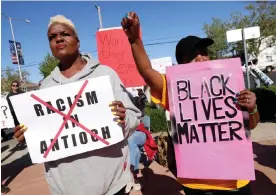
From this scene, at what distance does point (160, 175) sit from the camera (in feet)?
16.1

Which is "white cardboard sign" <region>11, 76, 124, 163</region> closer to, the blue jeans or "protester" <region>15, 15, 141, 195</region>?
"protester" <region>15, 15, 141, 195</region>

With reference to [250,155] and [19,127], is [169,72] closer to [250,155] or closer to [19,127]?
[250,155]

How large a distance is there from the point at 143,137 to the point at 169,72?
9.04 feet

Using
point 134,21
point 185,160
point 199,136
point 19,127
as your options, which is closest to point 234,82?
point 199,136

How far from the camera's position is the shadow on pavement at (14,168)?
622cm

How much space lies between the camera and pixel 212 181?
1974mm

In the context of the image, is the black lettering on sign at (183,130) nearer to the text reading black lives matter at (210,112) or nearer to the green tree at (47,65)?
the text reading black lives matter at (210,112)

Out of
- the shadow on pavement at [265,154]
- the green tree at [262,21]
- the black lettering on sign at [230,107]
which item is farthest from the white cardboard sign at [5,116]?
the green tree at [262,21]

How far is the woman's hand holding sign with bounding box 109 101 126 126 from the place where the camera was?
71.2 inches

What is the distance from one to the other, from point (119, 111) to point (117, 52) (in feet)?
8.95

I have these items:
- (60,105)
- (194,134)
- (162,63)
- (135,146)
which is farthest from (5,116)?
(194,134)

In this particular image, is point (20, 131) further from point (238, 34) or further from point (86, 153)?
point (238, 34)

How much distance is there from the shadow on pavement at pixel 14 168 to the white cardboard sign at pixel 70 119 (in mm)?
4478

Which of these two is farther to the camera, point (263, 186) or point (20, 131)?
point (263, 186)
